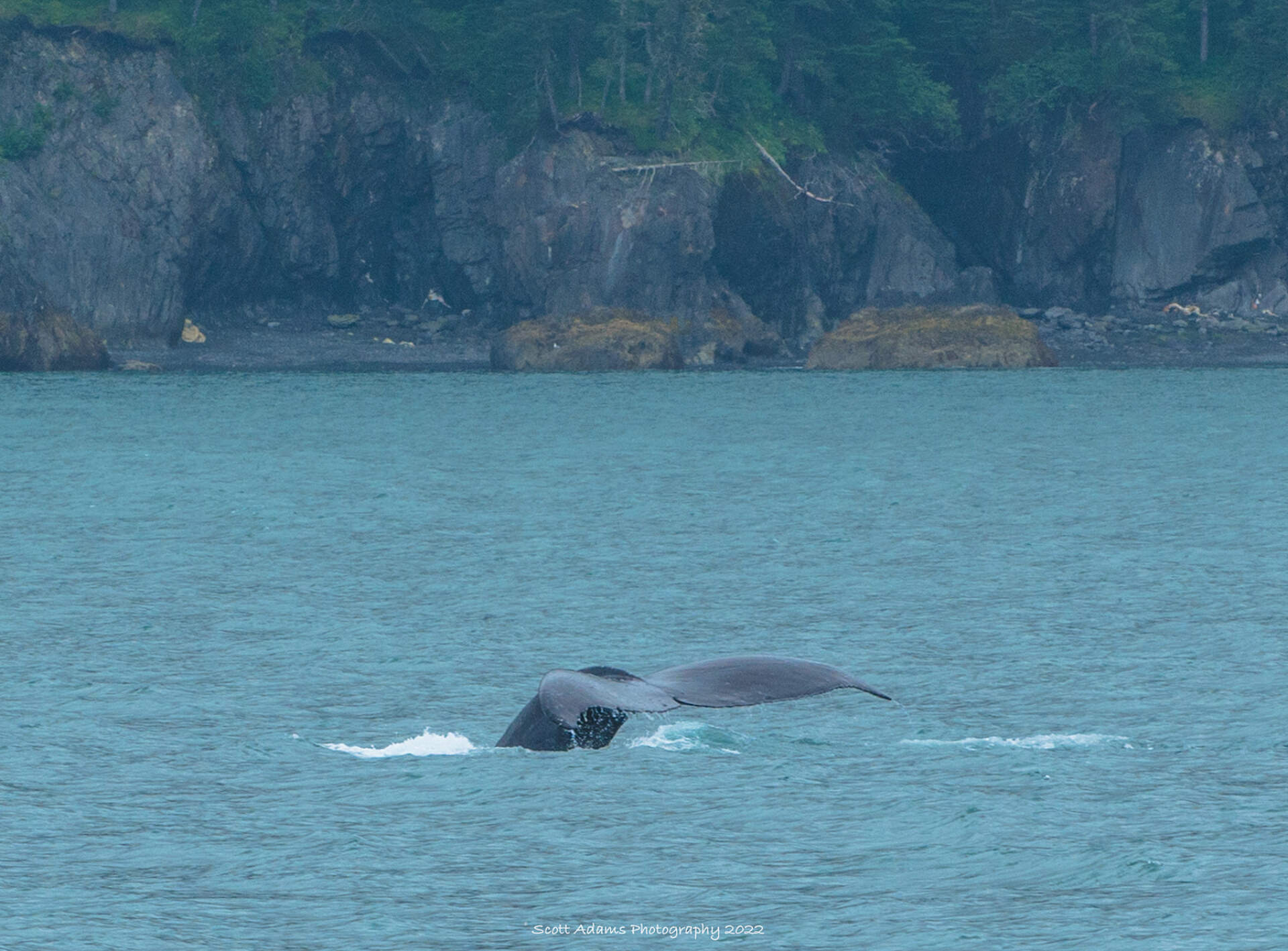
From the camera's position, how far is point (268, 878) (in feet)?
46.6

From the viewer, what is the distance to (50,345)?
296 feet

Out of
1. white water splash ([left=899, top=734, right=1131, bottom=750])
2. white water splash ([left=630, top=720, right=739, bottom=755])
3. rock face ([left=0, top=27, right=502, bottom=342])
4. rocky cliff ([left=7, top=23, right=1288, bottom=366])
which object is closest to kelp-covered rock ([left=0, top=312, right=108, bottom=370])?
rock face ([left=0, top=27, right=502, bottom=342])

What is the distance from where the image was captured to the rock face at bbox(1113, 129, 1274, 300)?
104m

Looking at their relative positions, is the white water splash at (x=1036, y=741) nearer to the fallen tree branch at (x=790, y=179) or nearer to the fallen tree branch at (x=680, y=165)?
the fallen tree branch at (x=680, y=165)

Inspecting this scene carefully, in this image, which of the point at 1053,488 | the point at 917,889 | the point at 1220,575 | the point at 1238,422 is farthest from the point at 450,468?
the point at 917,889

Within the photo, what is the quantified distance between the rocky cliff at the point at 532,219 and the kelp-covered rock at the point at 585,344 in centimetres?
134

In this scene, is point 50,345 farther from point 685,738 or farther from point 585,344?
point 685,738

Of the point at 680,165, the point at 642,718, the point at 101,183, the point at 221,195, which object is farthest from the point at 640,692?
the point at 680,165

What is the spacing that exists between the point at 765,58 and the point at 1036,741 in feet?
301

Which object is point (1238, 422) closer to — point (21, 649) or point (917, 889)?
point (21, 649)

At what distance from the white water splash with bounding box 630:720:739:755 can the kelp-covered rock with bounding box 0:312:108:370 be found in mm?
76607

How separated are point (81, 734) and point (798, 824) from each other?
773 centimetres

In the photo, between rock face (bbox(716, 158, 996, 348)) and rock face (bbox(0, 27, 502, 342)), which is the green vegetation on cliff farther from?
rock face (bbox(716, 158, 996, 348))

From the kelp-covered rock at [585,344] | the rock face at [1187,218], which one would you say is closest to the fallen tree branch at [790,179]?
the kelp-covered rock at [585,344]
